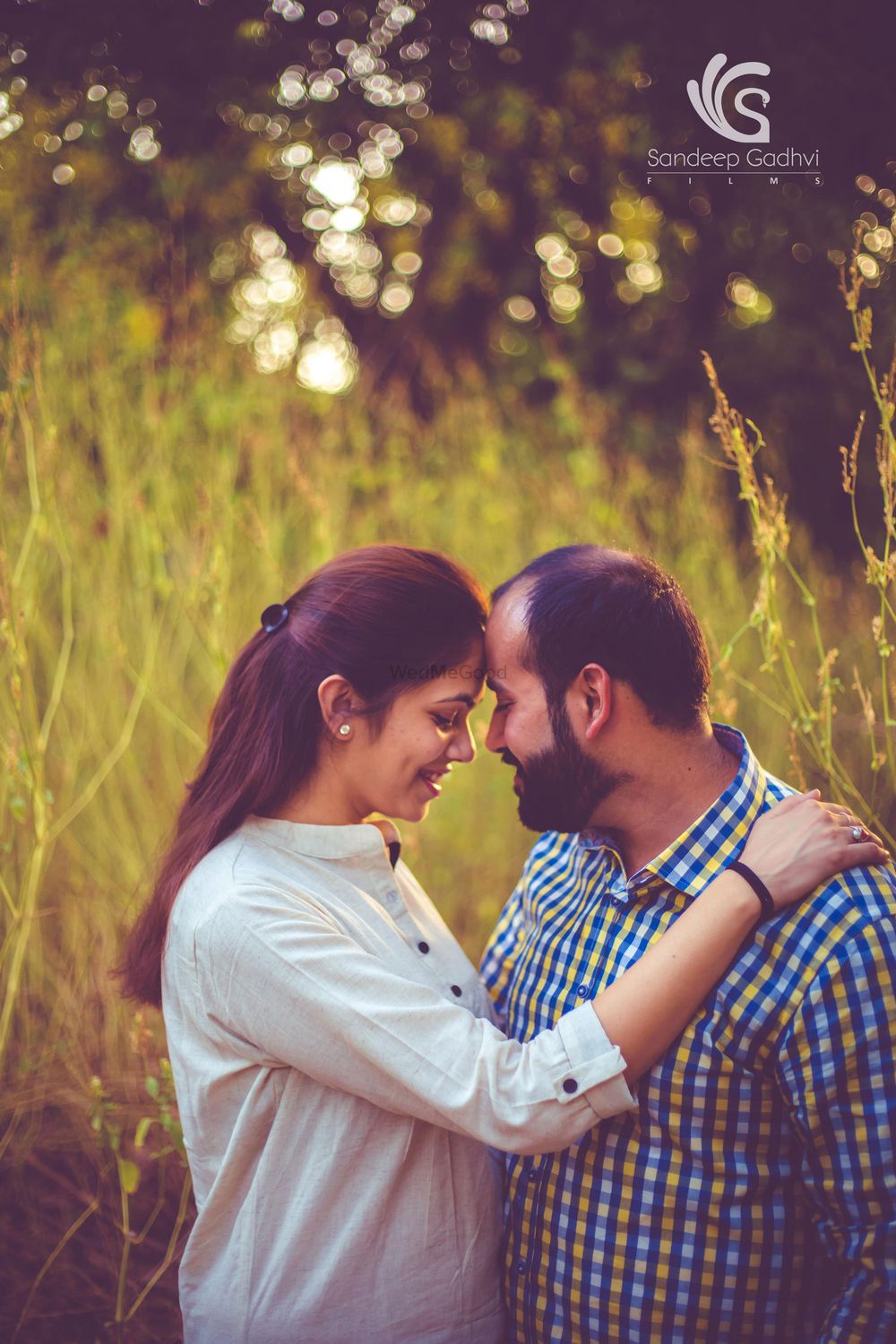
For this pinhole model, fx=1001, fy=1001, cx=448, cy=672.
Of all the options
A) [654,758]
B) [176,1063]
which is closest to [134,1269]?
[176,1063]

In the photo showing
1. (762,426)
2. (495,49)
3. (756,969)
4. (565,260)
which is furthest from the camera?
(565,260)

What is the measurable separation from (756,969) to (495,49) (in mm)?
3401

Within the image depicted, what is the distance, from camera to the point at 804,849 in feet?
4.77

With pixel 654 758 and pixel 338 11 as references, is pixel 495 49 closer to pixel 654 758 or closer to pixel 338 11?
pixel 338 11

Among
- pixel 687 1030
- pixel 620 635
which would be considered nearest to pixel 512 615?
pixel 620 635

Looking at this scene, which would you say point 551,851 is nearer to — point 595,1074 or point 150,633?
point 595,1074

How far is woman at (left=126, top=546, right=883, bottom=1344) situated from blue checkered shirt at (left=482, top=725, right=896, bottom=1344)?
0.23ft

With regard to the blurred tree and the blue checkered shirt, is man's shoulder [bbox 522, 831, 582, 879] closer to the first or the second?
the blue checkered shirt

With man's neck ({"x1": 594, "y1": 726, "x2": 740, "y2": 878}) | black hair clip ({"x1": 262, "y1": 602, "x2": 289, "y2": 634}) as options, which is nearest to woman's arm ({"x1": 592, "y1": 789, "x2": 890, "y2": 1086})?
man's neck ({"x1": 594, "y1": 726, "x2": 740, "y2": 878})

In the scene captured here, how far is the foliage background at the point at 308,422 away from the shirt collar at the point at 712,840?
20 cm

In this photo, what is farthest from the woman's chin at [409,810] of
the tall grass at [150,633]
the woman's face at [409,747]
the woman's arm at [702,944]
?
the tall grass at [150,633]

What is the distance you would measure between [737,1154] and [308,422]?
349cm

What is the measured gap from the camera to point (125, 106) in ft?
10.6

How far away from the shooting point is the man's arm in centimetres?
134
